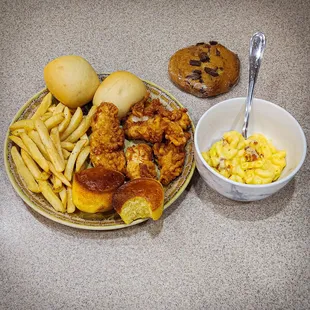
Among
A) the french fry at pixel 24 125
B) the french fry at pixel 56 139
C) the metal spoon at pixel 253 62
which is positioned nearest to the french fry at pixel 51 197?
the french fry at pixel 56 139

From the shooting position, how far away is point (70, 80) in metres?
1.44

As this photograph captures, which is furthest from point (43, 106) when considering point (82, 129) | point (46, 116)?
point (82, 129)

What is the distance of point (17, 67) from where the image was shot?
1711mm

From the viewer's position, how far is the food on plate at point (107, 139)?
4.34ft

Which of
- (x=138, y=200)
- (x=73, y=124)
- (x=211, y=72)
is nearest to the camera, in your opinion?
(x=138, y=200)

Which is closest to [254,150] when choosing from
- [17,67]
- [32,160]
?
[32,160]

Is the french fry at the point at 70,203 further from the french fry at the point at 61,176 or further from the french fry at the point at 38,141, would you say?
the french fry at the point at 38,141

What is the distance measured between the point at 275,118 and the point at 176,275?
23.1 inches

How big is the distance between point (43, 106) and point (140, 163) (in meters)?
0.42

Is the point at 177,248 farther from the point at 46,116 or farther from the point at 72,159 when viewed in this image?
the point at 46,116

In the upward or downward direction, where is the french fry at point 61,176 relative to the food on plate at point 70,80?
downward

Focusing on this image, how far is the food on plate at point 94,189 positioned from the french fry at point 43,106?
1.06 ft

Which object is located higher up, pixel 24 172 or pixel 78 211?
pixel 24 172

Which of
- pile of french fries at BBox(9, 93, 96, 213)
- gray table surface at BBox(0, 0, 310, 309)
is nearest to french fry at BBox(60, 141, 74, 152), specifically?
pile of french fries at BBox(9, 93, 96, 213)
